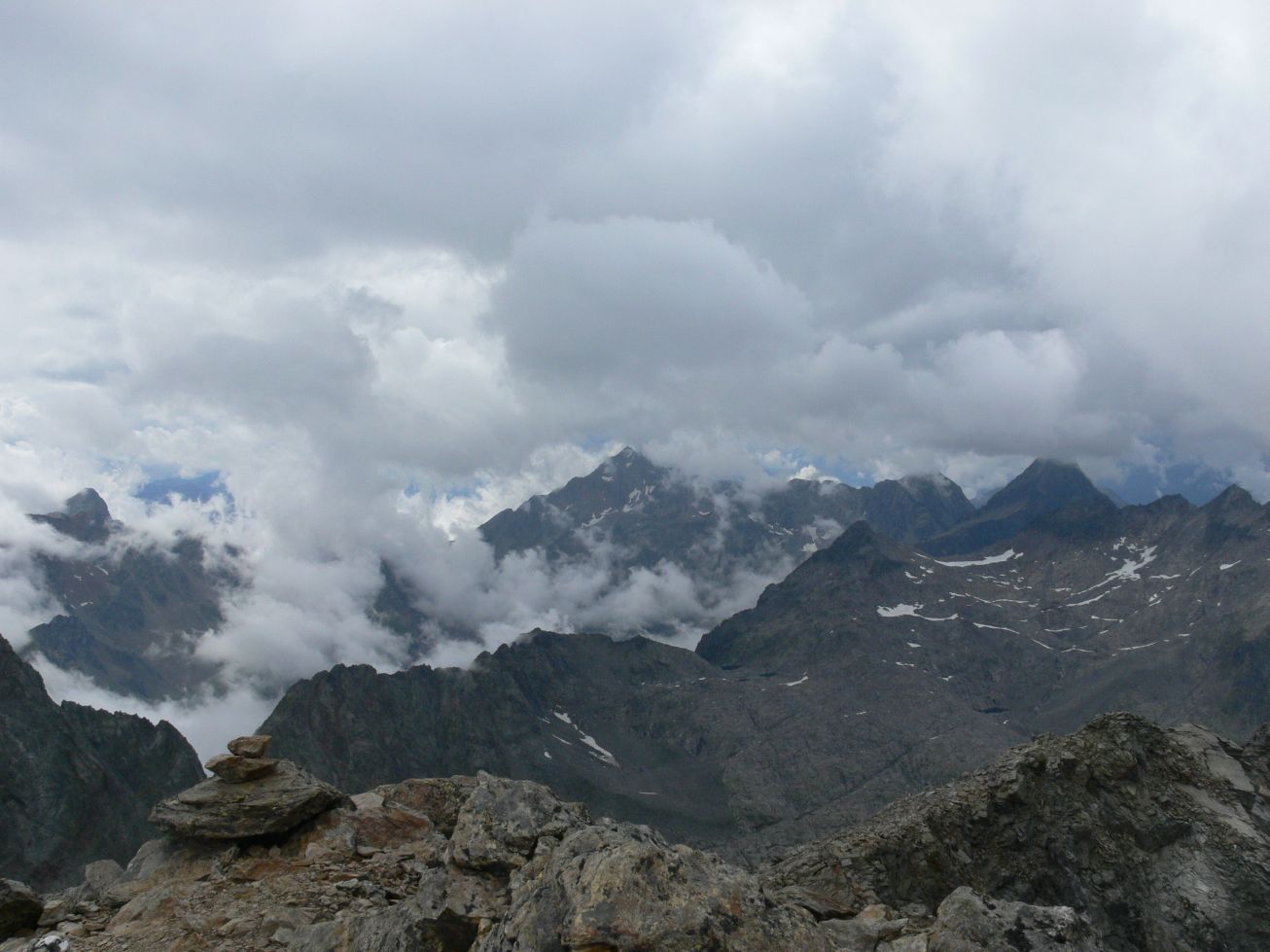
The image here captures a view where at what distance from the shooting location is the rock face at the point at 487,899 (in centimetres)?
1590

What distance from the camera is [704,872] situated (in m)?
17.0

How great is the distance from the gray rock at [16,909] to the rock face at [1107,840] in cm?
2760

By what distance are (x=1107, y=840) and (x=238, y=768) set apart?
153 ft

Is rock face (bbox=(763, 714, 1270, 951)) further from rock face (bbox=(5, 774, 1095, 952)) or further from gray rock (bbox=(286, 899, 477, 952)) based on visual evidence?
gray rock (bbox=(286, 899, 477, 952))

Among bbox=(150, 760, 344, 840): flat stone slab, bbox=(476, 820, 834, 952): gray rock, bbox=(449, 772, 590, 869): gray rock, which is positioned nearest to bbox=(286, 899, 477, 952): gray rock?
bbox=(476, 820, 834, 952): gray rock

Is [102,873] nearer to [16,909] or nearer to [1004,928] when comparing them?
[16,909]

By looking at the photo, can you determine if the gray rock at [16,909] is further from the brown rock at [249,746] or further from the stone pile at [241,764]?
the brown rock at [249,746]

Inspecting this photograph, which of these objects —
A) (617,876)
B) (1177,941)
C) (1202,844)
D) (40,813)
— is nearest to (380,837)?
(617,876)

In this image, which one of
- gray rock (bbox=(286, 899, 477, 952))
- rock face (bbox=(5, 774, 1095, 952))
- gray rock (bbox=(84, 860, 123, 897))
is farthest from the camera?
gray rock (bbox=(84, 860, 123, 897))

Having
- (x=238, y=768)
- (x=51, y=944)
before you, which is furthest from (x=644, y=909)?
(x=238, y=768)

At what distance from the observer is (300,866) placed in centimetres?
2673

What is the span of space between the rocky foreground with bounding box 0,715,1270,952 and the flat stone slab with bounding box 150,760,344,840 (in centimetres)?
8

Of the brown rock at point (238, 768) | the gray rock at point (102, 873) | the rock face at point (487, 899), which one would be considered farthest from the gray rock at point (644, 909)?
the gray rock at point (102, 873)

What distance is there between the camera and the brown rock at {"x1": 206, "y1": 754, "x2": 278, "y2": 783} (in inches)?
1201
